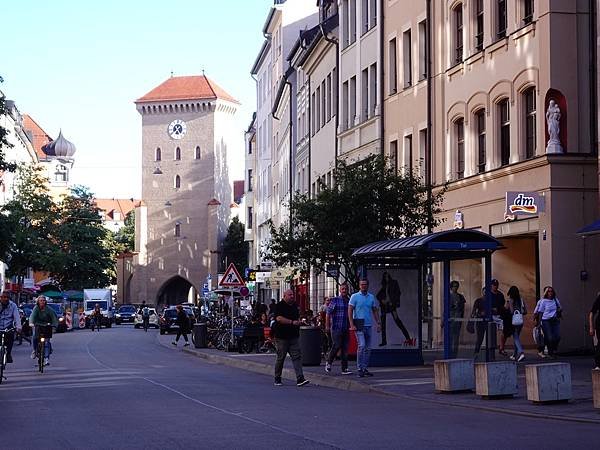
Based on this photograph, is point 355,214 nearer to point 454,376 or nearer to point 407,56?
point 454,376

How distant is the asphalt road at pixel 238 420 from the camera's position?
43.7ft

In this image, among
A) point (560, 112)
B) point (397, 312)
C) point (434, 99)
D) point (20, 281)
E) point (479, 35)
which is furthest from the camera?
point (20, 281)

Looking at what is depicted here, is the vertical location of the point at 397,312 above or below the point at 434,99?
below

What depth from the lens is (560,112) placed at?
29.2m

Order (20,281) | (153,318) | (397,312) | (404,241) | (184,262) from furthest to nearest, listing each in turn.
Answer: (184,262) < (20,281) < (153,318) < (397,312) < (404,241)

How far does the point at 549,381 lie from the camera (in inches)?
698

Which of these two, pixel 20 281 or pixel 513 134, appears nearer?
pixel 513 134

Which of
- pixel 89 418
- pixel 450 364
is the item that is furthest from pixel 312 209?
pixel 89 418

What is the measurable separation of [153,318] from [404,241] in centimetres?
6625

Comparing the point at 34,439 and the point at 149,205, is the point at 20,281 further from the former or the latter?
the point at 34,439

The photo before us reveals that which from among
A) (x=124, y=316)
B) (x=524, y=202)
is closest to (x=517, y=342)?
(x=524, y=202)

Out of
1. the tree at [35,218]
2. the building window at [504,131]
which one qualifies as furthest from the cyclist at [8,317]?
the tree at [35,218]

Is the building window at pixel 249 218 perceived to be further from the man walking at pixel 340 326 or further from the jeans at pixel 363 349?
the jeans at pixel 363 349

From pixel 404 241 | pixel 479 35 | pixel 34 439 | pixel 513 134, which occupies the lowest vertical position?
pixel 34 439
